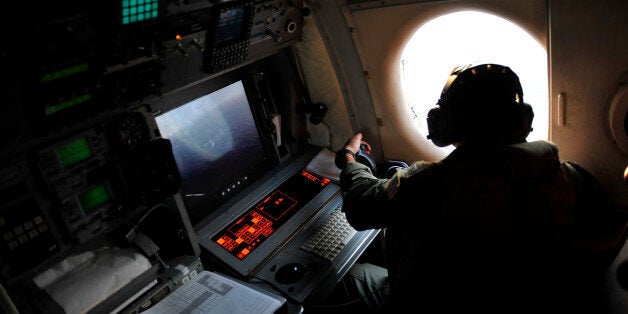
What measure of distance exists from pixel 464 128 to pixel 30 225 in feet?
4.30

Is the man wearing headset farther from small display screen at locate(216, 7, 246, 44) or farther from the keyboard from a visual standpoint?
small display screen at locate(216, 7, 246, 44)

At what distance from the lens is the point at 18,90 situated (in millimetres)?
1167

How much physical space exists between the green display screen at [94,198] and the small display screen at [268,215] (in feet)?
1.94

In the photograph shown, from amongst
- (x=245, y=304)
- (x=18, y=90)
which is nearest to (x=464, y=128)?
(x=245, y=304)

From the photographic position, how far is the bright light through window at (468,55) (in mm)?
1792

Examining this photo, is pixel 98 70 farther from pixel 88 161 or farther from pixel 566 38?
pixel 566 38

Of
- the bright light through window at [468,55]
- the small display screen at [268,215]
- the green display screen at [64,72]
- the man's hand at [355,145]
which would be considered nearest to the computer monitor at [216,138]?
the small display screen at [268,215]

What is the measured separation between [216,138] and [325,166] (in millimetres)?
610

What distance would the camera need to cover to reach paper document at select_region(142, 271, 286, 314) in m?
1.44

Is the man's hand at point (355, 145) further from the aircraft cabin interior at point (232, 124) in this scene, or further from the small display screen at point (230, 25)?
the small display screen at point (230, 25)

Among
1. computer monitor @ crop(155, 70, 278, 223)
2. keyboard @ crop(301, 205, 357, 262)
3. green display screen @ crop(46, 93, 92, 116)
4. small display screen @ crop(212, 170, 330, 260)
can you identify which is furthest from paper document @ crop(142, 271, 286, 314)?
green display screen @ crop(46, 93, 92, 116)

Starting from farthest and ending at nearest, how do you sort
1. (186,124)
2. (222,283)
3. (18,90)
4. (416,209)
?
1. (186,124)
2. (222,283)
3. (416,209)
4. (18,90)

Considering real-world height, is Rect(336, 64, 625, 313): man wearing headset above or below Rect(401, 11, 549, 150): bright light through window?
below

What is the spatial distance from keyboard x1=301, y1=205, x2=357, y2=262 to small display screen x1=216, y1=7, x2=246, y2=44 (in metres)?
0.91
